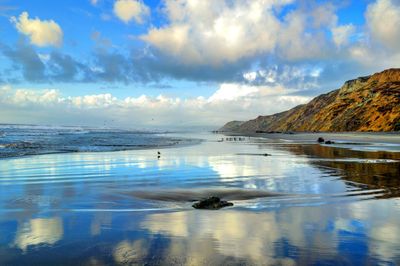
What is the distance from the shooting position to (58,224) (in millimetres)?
8844

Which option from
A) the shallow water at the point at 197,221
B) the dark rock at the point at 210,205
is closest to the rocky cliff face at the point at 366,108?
the shallow water at the point at 197,221

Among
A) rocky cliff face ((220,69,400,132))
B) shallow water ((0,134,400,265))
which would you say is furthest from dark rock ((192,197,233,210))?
rocky cliff face ((220,69,400,132))

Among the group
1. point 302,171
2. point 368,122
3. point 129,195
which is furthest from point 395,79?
point 129,195

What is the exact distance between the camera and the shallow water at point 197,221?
263 inches

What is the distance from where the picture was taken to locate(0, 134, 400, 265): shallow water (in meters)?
6.68

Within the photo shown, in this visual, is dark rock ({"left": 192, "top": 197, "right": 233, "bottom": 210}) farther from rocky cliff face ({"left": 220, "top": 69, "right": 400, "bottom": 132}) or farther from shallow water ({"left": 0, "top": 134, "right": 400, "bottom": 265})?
rocky cliff face ({"left": 220, "top": 69, "right": 400, "bottom": 132})

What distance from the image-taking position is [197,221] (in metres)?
9.14

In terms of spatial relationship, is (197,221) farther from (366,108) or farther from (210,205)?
(366,108)

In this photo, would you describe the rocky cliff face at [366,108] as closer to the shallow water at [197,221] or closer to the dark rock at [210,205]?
the shallow water at [197,221]

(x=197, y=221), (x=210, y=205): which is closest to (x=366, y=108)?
(x=210, y=205)

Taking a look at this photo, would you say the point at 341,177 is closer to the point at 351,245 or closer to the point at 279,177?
the point at 279,177

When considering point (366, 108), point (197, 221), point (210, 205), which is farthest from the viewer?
point (366, 108)

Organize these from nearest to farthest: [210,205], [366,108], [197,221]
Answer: [197,221]
[210,205]
[366,108]

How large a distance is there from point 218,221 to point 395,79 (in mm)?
165340
